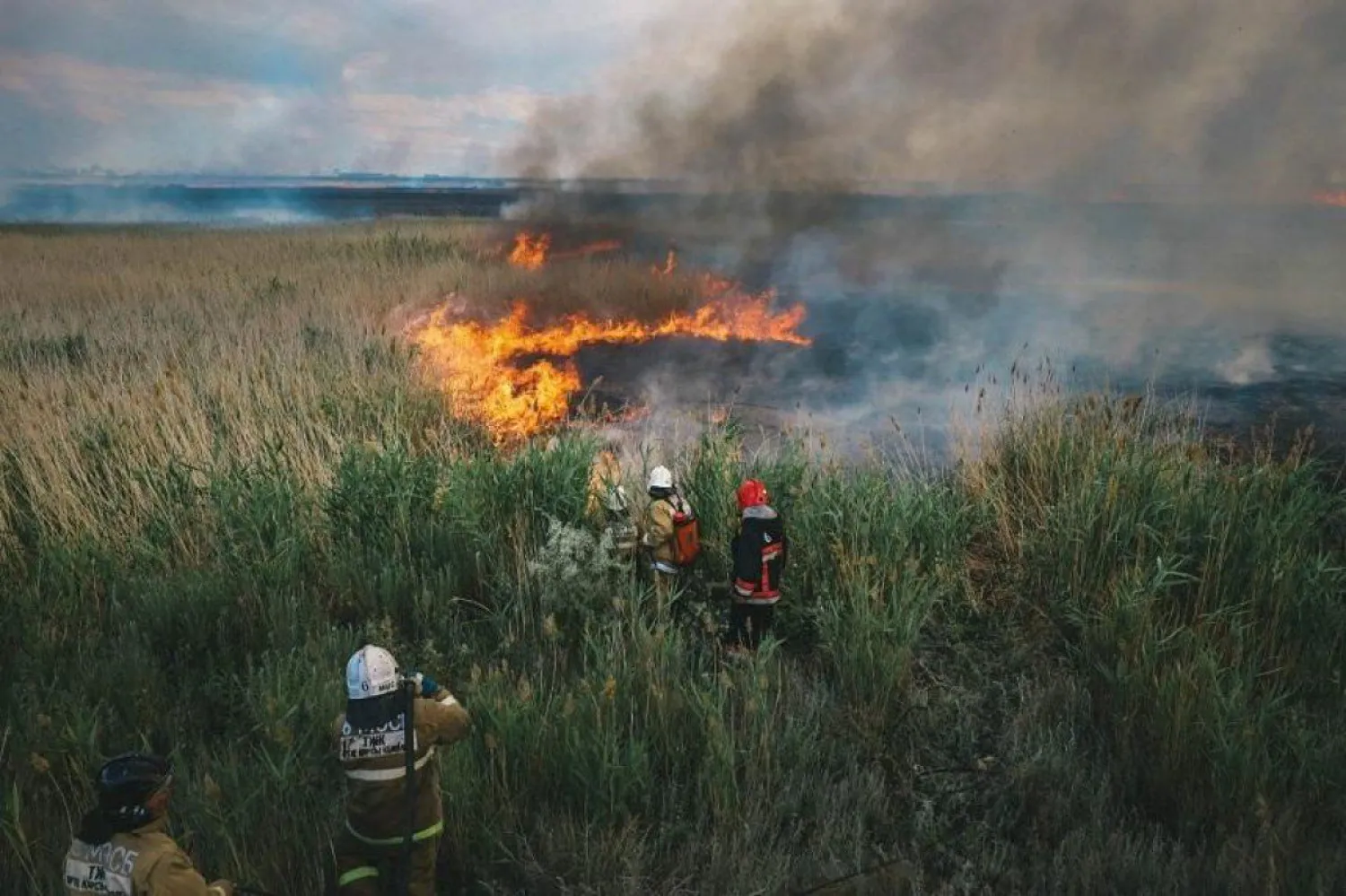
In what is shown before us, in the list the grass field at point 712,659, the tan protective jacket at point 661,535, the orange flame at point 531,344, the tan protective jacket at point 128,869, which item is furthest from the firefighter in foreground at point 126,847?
the orange flame at point 531,344

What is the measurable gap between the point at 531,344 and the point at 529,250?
374 inches

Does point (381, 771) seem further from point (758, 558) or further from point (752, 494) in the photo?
point (752, 494)

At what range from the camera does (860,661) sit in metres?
4.12

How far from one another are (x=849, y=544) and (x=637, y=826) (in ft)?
8.23

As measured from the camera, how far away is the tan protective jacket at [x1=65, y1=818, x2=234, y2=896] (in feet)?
7.05

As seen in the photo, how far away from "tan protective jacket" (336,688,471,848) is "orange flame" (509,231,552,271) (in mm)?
18706

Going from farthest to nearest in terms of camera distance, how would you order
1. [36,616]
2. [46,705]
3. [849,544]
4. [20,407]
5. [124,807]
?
[20,407] → [849,544] → [36,616] → [46,705] → [124,807]

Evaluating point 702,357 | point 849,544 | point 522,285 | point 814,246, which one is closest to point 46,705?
point 849,544

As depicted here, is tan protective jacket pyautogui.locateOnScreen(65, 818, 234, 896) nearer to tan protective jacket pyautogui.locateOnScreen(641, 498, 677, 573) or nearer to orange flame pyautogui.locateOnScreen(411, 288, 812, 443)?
tan protective jacket pyautogui.locateOnScreen(641, 498, 677, 573)

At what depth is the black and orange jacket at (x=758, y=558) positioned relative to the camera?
14.1 ft

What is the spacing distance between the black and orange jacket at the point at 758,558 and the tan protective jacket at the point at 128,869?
2722 millimetres

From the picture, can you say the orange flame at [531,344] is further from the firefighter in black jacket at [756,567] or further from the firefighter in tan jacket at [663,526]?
the firefighter in black jacket at [756,567]

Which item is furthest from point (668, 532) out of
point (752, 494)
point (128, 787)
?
point (128, 787)

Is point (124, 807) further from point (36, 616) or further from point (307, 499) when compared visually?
point (307, 499)
